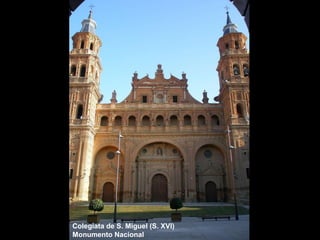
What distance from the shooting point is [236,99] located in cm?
3058

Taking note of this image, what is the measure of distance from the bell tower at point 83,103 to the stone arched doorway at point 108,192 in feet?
9.24

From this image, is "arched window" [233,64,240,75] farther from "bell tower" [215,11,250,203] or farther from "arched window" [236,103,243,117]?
"arched window" [236,103,243,117]

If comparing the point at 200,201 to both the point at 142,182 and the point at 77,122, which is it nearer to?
the point at 142,182

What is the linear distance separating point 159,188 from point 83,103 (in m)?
14.5

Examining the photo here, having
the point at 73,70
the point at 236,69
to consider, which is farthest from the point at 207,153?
the point at 73,70

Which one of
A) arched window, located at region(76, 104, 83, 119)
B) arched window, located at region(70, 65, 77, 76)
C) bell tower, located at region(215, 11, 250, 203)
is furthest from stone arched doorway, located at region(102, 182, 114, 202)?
arched window, located at region(70, 65, 77, 76)

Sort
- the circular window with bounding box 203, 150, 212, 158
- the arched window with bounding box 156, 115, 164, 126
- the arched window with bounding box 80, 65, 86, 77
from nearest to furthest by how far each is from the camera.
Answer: the circular window with bounding box 203, 150, 212, 158, the arched window with bounding box 156, 115, 164, 126, the arched window with bounding box 80, 65, 86, 77

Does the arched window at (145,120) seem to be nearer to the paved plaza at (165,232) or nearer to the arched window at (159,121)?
the arched window at (159,121)

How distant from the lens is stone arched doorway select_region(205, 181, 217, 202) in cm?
2920

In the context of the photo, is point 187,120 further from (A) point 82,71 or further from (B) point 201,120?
(A) point 82,71

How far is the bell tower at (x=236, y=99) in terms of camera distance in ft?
88.1

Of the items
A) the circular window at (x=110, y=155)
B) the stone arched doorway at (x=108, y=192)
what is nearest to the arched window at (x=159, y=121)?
the circular window at (x=110, y=155)

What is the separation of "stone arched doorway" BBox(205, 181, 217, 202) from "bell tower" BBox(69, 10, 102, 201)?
14589mm
